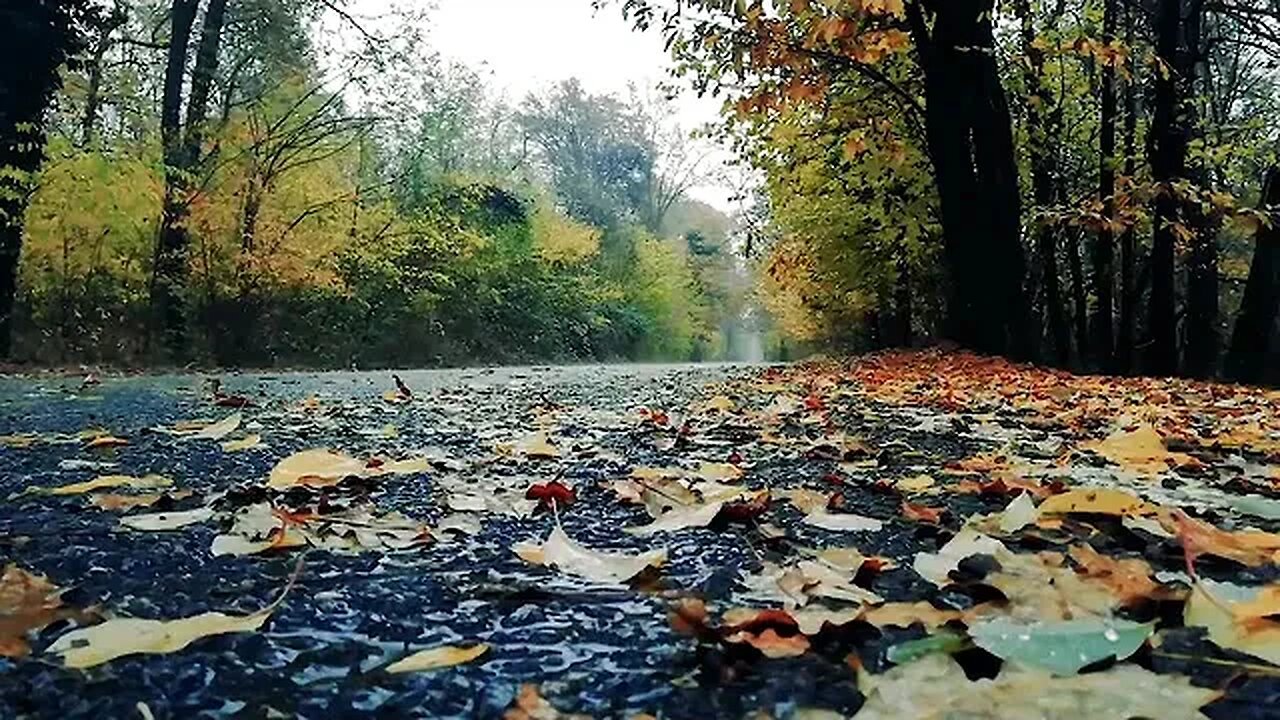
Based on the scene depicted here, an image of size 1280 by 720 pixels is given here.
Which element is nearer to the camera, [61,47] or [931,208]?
[61,47]

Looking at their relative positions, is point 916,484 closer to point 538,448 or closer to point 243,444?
Result: point 538,448

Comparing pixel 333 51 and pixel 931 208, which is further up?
pixel 333 51

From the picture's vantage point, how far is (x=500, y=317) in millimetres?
21562

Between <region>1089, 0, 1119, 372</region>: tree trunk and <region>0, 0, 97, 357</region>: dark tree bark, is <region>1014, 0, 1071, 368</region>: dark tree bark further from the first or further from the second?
<region>0, 0, 97, 357</region>: dark tree bark

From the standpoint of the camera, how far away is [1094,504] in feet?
4.80

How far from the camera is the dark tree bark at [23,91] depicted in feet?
33.3

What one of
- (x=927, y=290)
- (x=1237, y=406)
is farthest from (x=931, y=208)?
(x=1237, y=406)

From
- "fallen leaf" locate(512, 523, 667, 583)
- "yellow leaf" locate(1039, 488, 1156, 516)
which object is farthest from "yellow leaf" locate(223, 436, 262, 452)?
"yellow leaf" locate(1039, 488, 1156, 516)

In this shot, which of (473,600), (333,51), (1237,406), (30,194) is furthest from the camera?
(333,51)

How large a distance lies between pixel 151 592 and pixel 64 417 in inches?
117

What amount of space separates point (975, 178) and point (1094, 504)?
6.97 meters

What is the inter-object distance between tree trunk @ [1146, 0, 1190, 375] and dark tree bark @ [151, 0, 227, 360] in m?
10.1

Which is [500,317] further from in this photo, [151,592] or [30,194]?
[151,592]

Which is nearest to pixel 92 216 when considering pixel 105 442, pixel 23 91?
pixel 23 91
